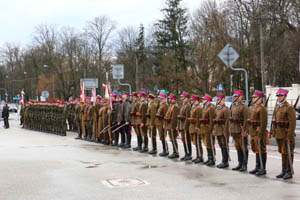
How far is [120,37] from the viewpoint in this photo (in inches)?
2771

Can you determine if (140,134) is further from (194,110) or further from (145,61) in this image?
(145,61)

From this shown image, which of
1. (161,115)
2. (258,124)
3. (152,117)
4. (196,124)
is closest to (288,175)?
(258,124)

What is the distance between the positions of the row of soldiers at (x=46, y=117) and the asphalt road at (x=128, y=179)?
8825 millimetres

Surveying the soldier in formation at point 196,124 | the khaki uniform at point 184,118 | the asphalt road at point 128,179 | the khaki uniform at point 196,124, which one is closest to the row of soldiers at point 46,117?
the soldier in formation at point 196,124

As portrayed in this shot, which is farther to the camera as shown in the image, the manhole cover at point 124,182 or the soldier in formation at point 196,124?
the soldier in formation at point 196,124

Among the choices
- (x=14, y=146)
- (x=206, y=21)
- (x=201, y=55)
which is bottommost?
(x=14, y=146)

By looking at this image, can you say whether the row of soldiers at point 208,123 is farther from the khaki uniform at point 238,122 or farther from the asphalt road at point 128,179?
the asphalt road at point 128,179

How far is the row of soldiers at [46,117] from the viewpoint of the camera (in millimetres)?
23234

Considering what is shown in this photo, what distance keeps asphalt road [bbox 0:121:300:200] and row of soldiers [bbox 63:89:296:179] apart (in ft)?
1.68

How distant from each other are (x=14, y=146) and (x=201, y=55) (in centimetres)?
3119

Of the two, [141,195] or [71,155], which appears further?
[71,155]

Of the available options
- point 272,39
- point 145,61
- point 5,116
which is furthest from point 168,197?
point 145,61

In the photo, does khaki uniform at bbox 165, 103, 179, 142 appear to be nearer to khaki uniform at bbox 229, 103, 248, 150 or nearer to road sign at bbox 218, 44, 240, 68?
khaki uniform at bbox 229, 103, 248, 150

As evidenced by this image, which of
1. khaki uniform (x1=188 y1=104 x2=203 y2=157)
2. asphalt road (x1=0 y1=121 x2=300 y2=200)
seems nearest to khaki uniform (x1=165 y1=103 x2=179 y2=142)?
asphalt road (x1=0 y1=121 x2=300 y2=200)
